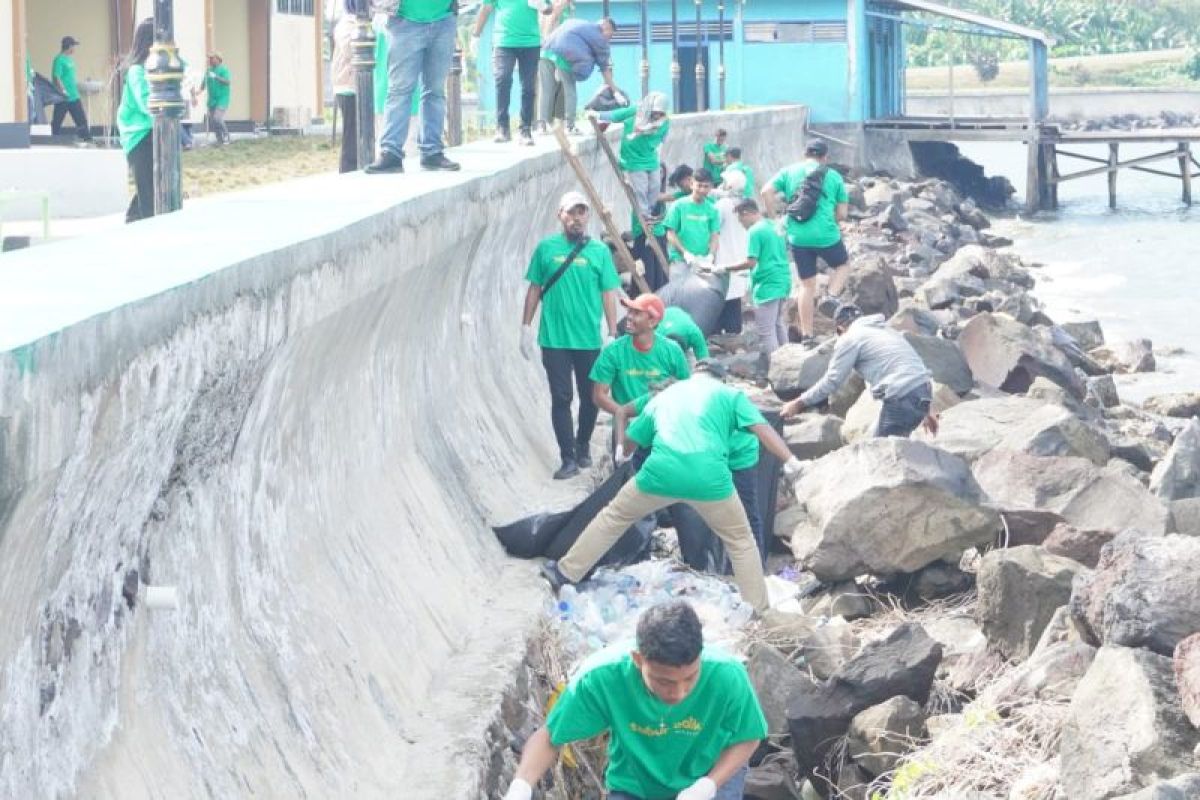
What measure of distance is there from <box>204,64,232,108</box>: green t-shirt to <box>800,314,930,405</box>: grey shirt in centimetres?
1764

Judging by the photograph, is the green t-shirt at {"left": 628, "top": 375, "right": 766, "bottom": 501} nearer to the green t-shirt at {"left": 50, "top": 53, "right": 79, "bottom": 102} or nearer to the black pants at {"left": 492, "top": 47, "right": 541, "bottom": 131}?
the black pants at {"left": 492, "top": 47, "right": 541, "bottom": 131}

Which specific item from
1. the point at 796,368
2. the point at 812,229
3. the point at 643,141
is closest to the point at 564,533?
the point at 796,368

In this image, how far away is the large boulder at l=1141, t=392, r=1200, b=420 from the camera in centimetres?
1820

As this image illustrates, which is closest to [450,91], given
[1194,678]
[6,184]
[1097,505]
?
[6,184]

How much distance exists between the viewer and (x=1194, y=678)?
6.72 meters

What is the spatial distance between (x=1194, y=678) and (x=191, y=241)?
3528mm

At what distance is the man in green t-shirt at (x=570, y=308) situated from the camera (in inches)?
438

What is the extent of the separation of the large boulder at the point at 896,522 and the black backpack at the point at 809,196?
8.52 meters

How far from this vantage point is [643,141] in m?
19.0

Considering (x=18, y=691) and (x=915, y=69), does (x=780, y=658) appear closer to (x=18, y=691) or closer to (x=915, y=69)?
(x=18, y=691)

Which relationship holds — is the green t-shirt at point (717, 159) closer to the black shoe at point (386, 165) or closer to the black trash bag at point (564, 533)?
the black shoe at point (386, 165)

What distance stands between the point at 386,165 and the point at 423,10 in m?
0.89

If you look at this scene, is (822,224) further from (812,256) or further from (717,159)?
(717,159)

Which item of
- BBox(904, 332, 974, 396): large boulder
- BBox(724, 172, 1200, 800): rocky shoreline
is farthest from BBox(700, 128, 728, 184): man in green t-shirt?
BBox(724, 172, 1200, 800): rocky shoreline
